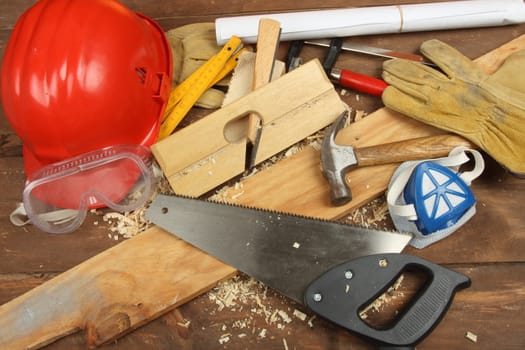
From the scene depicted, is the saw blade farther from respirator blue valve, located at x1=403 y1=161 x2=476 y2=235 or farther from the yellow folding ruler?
the yellow folding ruler

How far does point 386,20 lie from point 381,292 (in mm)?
766

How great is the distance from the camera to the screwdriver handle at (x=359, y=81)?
3.99 ft

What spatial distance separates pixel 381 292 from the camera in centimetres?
97

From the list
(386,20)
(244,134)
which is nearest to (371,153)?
(244,134)

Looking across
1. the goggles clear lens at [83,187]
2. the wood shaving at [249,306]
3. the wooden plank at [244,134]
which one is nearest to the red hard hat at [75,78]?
the goggles clear lens at [83,187]

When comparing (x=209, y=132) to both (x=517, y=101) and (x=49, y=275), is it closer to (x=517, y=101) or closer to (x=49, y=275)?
(x=49, y=275)

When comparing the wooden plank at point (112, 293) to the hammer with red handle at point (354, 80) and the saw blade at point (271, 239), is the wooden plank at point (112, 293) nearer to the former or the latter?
the saw blade at point (271, 239)

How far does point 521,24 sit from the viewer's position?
1308 mm

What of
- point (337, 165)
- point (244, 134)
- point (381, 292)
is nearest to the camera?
point (381, 292)

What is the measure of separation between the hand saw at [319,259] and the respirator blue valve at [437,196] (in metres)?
0.08

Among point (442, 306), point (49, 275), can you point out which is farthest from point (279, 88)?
point (49, 275)

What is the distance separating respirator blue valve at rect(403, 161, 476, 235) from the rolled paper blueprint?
1.55 ft

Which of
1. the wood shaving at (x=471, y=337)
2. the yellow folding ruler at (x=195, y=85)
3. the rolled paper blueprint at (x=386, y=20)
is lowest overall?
the wood shaving at (x=471, y=337)

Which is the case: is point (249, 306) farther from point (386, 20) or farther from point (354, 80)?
point (386, 20)
